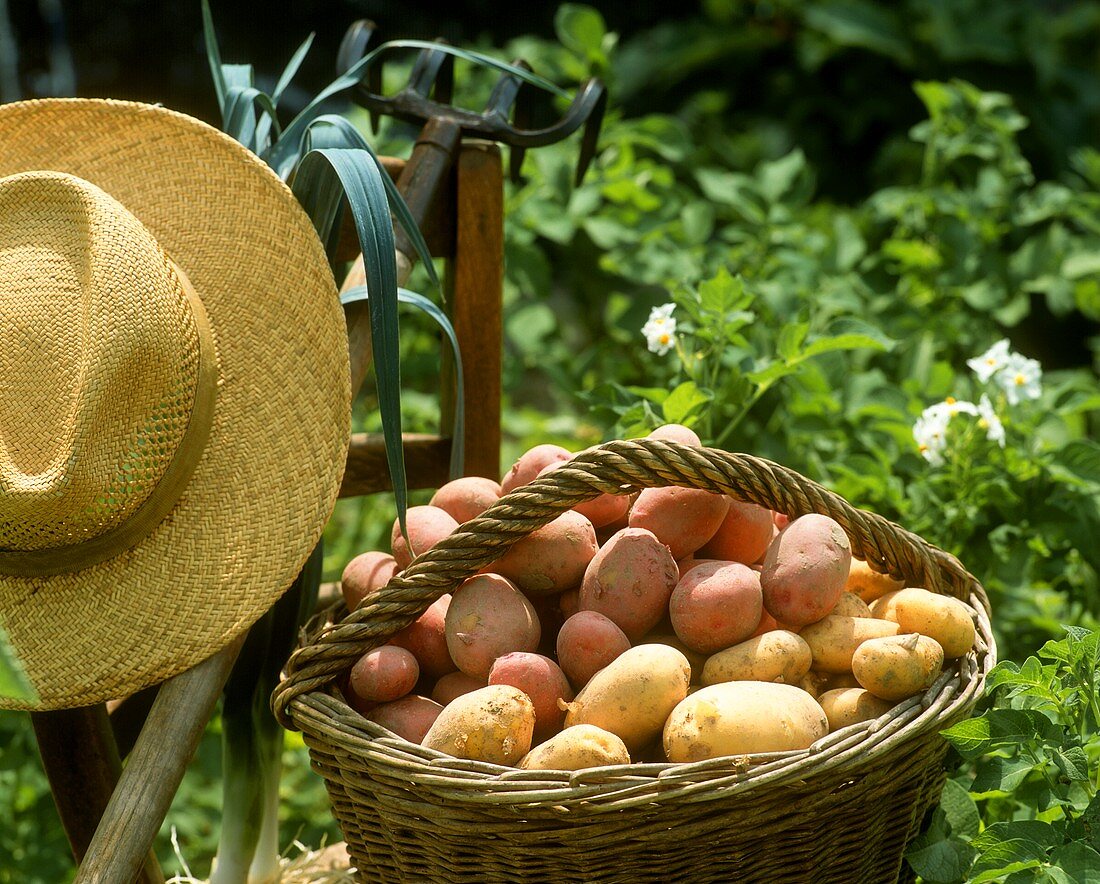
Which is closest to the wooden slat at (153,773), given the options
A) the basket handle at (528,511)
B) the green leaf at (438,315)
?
the basket handle at (528,511)

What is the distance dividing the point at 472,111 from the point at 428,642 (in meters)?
0.85

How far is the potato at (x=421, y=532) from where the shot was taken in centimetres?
116

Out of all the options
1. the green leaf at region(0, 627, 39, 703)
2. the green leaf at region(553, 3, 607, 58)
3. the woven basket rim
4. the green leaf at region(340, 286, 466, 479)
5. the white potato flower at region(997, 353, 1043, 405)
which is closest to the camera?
the green leaf at region(0, 627, 39, 703)

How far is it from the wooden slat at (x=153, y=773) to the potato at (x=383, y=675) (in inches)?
7.6

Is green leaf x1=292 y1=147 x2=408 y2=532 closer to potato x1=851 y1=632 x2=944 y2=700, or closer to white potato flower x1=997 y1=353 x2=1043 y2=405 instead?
potato x1=851 y1=632 x2=944 y2=700

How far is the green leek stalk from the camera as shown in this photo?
136 centimetres

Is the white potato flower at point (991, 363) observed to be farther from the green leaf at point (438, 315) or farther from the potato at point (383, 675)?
the potato at point (383, 675)

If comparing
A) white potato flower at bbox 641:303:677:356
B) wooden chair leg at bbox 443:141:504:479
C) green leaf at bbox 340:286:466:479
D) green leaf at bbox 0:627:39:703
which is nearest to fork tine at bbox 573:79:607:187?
wooden chair leg at bbox 443:141:504:479

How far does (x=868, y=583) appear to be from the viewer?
47.0 inches

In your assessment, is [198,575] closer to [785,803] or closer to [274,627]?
[274,627]

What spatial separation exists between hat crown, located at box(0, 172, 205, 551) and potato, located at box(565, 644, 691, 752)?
1.58ft

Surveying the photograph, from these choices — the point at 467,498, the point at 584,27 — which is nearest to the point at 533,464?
the point at 467,498

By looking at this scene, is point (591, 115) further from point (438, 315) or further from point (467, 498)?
point (467, 498)

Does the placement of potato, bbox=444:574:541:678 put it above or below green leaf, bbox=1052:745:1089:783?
above
